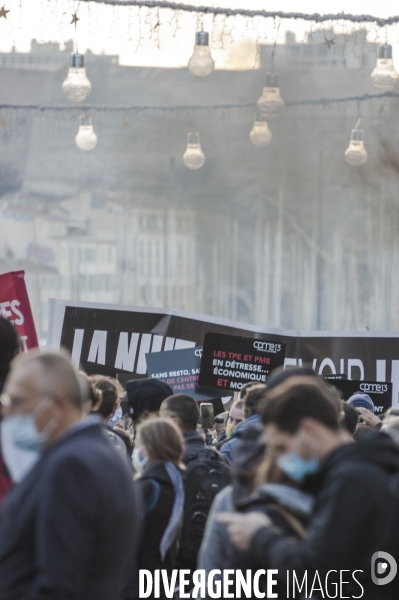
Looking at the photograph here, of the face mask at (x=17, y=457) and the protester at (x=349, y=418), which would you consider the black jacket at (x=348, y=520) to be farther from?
the protester at (x=349, y=418)

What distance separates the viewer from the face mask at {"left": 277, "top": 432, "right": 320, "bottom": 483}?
5.02 ft

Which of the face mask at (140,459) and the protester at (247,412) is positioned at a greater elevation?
the protester at (247,412)

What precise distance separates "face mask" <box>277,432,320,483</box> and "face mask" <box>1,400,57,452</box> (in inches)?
16.0

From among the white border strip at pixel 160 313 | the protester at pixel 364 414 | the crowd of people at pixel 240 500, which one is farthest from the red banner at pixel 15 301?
the crowd of people at pixel 240 500

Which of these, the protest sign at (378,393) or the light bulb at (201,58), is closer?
the protest sign at (378,393)

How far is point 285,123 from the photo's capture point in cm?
1147

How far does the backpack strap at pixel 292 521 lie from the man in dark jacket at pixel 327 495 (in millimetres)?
30

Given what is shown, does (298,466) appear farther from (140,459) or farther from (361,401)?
(361,401)

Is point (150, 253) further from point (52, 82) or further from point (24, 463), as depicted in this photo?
point (24, 463)

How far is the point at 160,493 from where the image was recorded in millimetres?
2480

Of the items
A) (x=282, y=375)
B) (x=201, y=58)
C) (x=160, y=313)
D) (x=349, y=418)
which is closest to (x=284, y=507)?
(x=282, y=375)

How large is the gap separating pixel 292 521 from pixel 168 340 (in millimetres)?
3526

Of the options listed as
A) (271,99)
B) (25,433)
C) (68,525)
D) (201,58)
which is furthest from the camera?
(271,99)

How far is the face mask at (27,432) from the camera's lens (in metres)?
1.56
